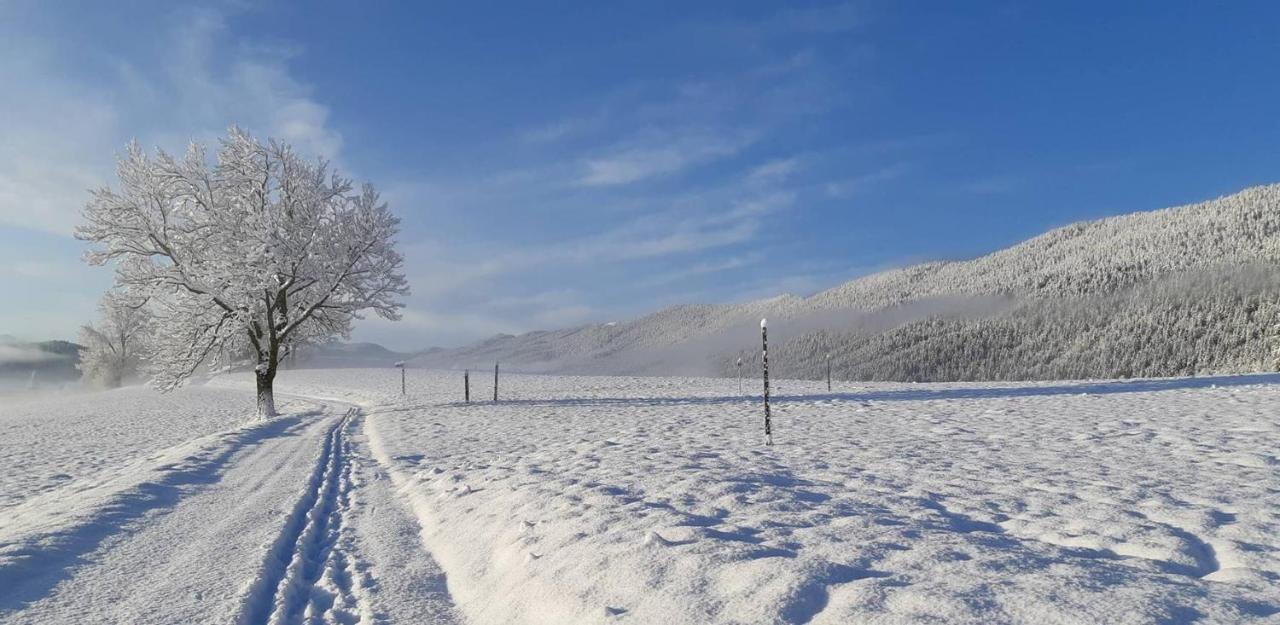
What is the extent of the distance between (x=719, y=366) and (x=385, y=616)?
160421mm

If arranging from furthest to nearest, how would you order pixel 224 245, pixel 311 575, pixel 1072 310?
pixel 1072 310 → pixel 224 245 → pixel 311 575

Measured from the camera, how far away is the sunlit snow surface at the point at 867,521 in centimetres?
362

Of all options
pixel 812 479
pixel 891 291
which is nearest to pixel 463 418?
pixel 812 479

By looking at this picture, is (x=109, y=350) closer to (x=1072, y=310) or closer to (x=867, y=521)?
(x=867, y=521)

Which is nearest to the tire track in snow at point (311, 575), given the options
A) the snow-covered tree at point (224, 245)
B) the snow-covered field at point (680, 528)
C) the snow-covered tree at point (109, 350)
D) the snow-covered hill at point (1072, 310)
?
the snow-covered field at point (680, 528)

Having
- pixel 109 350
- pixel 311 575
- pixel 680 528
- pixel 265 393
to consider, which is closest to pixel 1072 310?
pixel 265 393

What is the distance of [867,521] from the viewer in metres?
5.31

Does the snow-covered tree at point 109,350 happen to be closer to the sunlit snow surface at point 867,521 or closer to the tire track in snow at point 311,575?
the sunlit snow surface at point 867,521

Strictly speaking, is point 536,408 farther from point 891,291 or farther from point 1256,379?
point 891,291

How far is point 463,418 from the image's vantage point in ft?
63.9

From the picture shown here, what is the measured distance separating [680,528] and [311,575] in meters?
3.09

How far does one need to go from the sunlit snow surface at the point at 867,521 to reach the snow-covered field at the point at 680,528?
0.10ft

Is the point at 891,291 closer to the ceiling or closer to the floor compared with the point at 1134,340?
closer to the ceiling

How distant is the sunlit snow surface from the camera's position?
11.9ft
